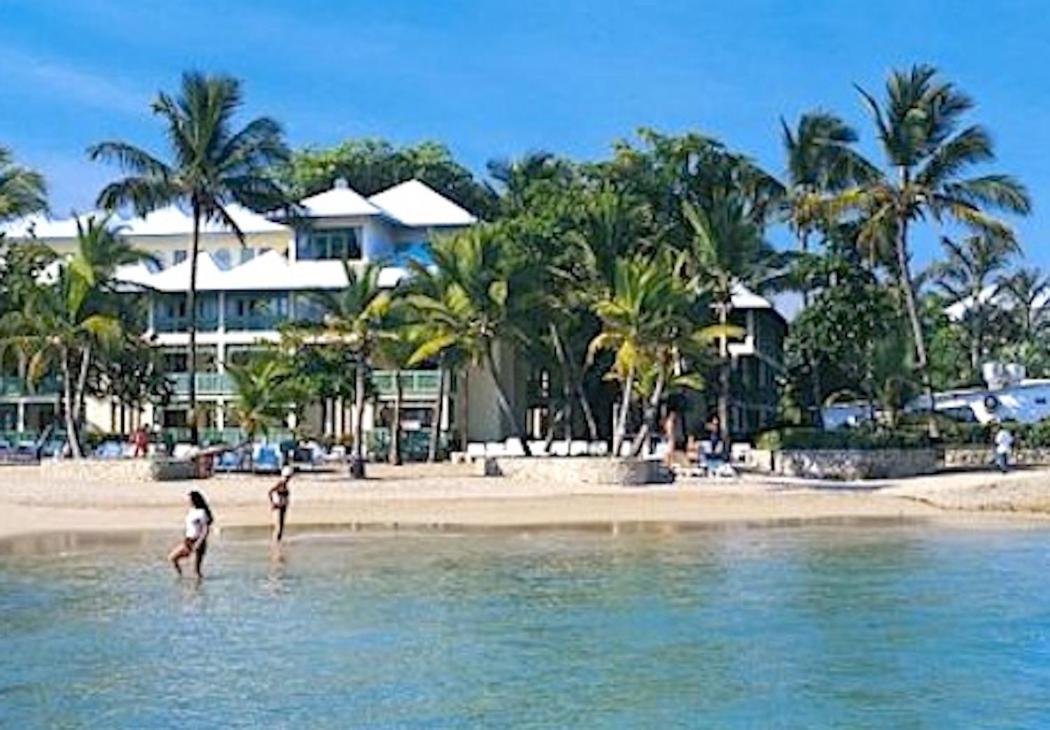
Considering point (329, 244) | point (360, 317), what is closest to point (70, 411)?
point (360, 317)

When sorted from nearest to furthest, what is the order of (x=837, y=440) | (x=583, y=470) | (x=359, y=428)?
(x=583, y=470) → (x=359, y=428) → (x=837, y=440)

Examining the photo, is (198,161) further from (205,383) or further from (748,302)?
(748,302)

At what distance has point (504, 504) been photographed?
34219 mm

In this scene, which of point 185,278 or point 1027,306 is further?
point 1027,306

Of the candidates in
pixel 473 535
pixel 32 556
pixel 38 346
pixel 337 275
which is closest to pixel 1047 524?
pixel 473 535

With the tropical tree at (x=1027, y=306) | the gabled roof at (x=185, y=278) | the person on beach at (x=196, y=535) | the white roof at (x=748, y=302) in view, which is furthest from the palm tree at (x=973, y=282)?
the person on beach at (x=196, y=535)

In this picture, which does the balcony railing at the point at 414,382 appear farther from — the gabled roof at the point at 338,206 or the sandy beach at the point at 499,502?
the sandy beach at the point at 499,502

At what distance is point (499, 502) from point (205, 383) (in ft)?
64.9

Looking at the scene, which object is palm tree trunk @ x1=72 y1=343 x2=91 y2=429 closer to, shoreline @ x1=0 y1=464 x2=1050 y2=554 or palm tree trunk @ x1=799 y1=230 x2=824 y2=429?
shoreline @ x1=0 y1=464 x2=1050 y2=554

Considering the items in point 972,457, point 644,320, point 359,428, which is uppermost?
point 644,320

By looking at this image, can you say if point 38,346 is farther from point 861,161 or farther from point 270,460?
point 861,161

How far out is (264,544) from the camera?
89.6 feet

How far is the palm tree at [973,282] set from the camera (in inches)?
2889

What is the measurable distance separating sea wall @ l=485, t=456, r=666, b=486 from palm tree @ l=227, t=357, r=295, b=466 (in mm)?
6469
